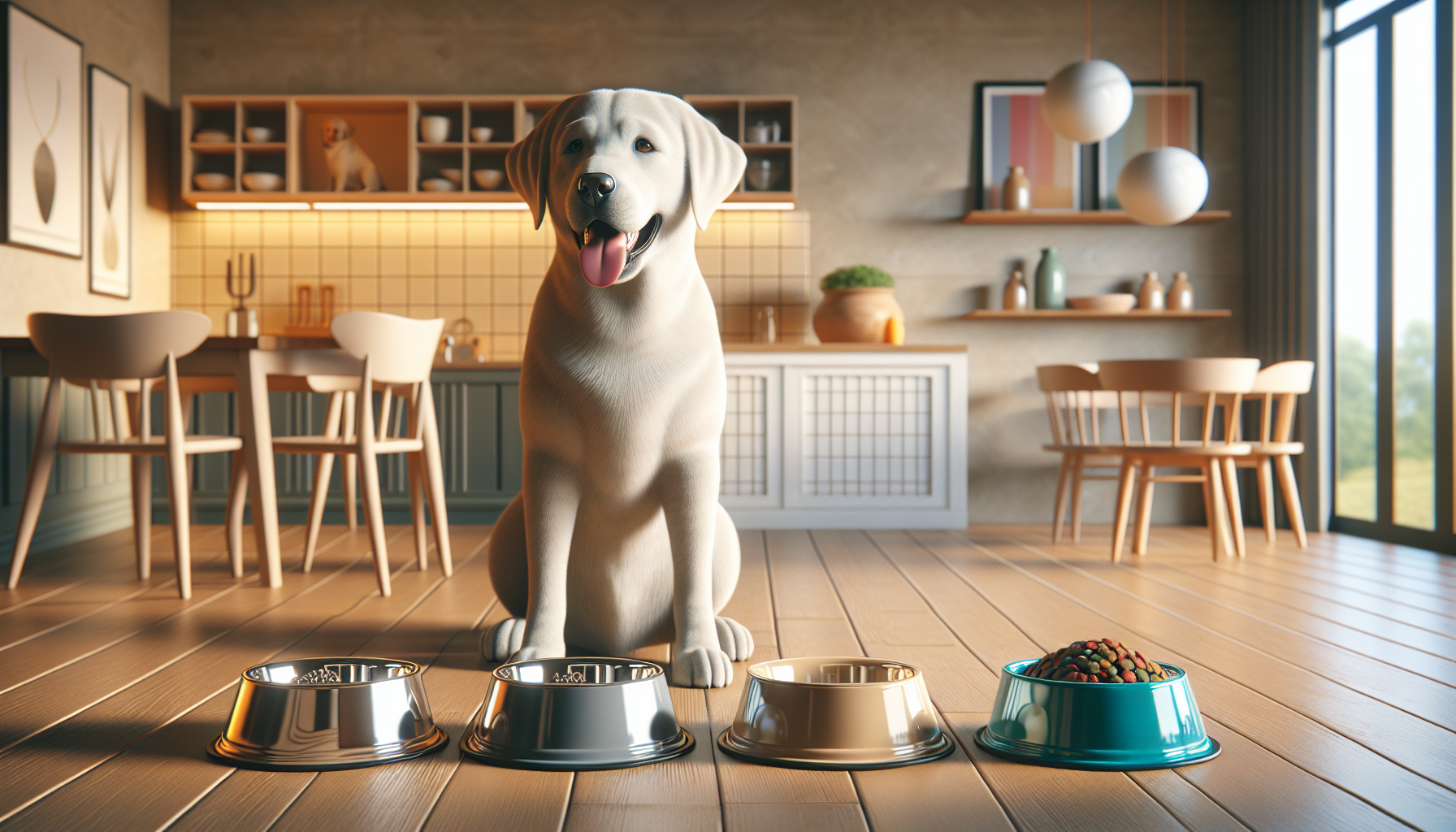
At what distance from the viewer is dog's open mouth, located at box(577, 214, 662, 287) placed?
1.51 metres

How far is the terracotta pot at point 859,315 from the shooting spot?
457cm

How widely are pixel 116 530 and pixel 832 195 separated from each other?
3465 mm

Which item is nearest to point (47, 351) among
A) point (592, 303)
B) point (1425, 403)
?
point (592, 303)

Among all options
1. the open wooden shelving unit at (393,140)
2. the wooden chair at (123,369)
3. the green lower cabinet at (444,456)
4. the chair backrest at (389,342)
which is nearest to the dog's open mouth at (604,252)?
the chair backrest at (389,342)

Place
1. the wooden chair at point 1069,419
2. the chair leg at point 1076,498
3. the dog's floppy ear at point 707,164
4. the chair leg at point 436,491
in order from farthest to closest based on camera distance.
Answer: the chair leg at point 1076,498, the wooden chair at point 1069,419, the chair leg at point 436,491, the dog's floppy ear at point 707,164

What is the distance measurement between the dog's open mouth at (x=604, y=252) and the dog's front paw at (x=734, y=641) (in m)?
0.72

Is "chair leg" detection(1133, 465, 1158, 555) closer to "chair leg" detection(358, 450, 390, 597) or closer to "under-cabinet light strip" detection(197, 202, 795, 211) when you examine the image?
"under-cabinet light strip" detection(197, 202, 795, 211)

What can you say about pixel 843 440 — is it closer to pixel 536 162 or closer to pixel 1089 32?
pixel 1089 32

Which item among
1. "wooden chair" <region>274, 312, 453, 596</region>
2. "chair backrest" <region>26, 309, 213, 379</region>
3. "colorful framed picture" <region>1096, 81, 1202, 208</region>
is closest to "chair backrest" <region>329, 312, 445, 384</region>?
"wooden chair" <region>274, 312, 453, 596</region>

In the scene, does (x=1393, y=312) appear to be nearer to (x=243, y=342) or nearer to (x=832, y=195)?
(x=832, y=195)

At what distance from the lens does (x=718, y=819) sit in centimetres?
111

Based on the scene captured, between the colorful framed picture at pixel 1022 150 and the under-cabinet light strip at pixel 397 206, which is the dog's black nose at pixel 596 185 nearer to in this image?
the under-cabinet light strip at pixel 397 206

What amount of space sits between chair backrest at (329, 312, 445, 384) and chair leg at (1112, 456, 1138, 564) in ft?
7.37

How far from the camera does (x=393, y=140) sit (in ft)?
16.6
